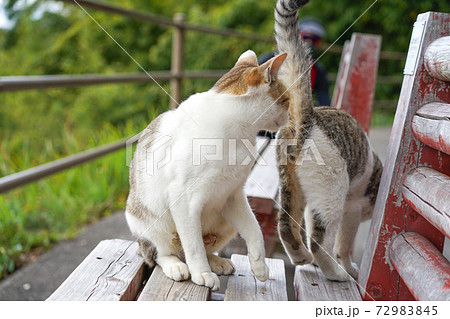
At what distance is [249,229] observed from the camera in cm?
130

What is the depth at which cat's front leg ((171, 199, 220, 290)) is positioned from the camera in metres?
1.21

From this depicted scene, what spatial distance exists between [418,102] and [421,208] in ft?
0.98

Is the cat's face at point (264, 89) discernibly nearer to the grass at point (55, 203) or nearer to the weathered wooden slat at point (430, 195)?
the weathered wooden slat at point (430, 195)

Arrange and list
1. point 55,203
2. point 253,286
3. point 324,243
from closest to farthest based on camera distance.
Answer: point 253,286 → point 324,243 → point 55,203

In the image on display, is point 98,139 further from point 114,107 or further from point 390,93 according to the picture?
point 390,93

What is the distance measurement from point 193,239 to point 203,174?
6.9 inches

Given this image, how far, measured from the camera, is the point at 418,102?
48.3 inches

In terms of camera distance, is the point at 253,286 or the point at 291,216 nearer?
the point at 253,286

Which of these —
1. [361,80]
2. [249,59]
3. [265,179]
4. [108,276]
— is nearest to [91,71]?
[361,80]

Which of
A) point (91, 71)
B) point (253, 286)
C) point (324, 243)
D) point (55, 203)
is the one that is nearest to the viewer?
point (253, 286)

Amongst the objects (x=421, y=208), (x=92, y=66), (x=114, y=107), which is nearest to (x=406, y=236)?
(x=421, y=208)

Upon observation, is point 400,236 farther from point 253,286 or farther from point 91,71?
point 91,71

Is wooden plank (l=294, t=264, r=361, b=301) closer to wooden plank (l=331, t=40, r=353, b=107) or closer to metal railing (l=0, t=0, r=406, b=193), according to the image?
Answer: metal railing (l=0, t=0, r=406, b=193)

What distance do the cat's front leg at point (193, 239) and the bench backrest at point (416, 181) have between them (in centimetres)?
45
